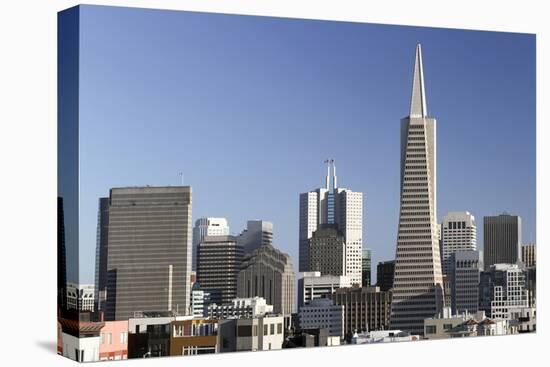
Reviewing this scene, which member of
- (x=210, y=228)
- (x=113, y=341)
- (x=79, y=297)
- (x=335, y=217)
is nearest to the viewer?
(x=79, y=297)

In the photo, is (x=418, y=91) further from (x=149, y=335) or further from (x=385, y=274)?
(x=149, y=335)

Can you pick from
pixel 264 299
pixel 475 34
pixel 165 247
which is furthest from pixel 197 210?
pixel 475 34

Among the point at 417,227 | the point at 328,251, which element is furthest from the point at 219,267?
the point at 417,227

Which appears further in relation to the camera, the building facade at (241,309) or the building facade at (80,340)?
the building facade at (241,309)

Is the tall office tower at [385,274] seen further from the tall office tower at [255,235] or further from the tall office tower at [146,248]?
the tall office tower at [146,248]

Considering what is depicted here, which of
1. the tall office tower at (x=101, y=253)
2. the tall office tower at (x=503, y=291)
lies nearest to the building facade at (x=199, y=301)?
the tall office tower at (x=101, y=253)

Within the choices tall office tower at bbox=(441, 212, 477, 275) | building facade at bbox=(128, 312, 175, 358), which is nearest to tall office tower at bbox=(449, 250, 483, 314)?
tall office tower at bbox=(441, 212, 477, 275)

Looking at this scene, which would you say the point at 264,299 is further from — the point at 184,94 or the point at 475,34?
the point at 475,34
